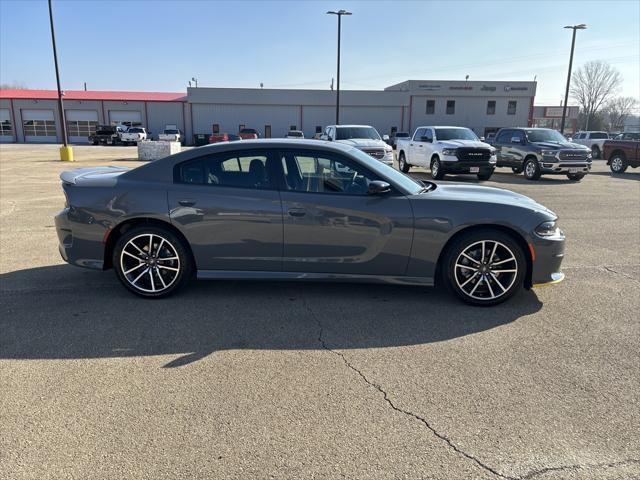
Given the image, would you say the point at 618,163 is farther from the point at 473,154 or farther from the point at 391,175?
the point at 391,175

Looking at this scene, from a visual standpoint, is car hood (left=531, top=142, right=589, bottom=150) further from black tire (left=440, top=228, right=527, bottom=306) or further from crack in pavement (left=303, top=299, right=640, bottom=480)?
crack in pavement (left=303, top=299, right=640, bottom=480)

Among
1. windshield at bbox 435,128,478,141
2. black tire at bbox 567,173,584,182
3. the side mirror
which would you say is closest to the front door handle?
the side mirror

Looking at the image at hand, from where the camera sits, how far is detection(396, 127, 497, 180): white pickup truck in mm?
15984

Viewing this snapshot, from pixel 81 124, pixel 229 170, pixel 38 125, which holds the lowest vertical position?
pixel 229 170

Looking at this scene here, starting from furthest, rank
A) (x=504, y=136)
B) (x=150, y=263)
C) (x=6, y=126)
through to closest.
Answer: (x=6, y=126), (x=504, y=136), (x=150, y=263)

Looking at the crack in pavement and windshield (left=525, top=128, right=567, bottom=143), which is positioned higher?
windshield (left=525, top=128, right=567, bottom=143)

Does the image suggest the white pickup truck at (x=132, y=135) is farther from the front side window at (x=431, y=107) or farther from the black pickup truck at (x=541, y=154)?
the black pickup truck at (x=541, y=154)

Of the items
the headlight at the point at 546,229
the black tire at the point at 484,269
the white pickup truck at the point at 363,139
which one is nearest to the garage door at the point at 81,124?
the white pickup truck at the point at 363,139

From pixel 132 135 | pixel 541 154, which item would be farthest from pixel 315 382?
pixel 132 135

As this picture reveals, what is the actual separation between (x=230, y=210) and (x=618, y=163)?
2163 cm

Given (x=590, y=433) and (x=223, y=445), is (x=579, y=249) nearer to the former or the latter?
(x=590, y=433)

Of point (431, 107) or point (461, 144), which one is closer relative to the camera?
point (461, 144)

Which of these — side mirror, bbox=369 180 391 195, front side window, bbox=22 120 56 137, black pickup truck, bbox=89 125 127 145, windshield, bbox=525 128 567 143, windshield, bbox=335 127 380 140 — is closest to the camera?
side mirror, bbox=369 180 391 195

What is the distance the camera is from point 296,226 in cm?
453
